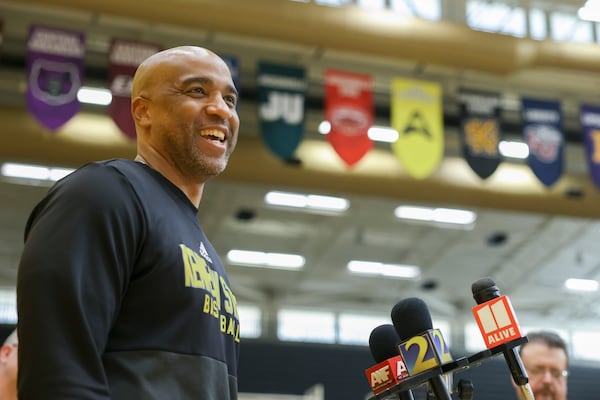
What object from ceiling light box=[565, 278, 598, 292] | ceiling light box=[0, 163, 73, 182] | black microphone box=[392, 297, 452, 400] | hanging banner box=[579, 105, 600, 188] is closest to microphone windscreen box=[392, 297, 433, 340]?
black microphone box=[392, 297, 452, 400]

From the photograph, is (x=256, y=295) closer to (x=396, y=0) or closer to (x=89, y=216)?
(x=396, y=0)

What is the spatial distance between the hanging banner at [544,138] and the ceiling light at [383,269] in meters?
10.4

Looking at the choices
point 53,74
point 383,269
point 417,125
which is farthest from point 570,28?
point 383,269

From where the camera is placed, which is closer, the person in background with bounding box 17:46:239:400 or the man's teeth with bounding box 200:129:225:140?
the person in background with bounding box 17:46:239:400

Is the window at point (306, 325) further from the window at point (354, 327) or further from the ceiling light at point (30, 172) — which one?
the ceiling light at point (30, 172)

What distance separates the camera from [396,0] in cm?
1095

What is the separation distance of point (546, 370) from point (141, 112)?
3.38m

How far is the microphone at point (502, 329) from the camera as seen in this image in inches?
70.4

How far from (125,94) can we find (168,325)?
766 centimetres

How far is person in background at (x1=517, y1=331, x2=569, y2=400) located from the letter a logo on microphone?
2810 mm

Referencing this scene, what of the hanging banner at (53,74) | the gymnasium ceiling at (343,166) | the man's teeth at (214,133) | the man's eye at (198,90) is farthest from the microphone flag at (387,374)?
the hanging banner at (53,74)

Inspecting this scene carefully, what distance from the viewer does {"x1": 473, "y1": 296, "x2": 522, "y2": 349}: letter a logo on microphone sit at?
180 centimetres

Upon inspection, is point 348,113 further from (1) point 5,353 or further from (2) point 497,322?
(2) point 497,322

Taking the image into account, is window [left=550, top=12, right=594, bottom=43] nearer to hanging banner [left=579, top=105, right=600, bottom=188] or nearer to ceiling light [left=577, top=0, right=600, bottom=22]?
hanging banner [left=579, top=105, right=600, bottom=188]
